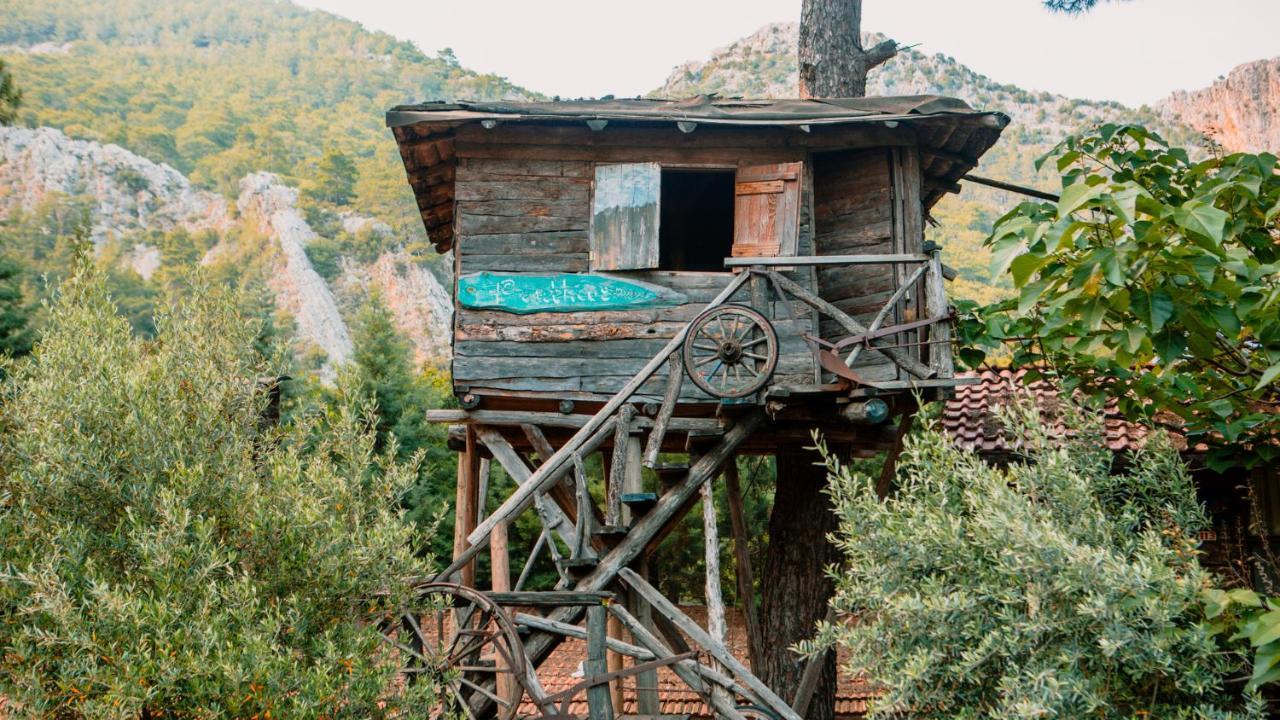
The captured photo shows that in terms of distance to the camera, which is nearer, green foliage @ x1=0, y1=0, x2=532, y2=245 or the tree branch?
the tree branch

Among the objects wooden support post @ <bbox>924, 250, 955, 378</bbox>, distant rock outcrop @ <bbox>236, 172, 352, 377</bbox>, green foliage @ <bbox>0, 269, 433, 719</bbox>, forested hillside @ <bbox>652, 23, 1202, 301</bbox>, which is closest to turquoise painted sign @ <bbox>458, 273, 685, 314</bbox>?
wooden support post @ <bbox>924, 250, 955, 378</bbox>

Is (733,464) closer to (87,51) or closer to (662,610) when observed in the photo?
(662,610)

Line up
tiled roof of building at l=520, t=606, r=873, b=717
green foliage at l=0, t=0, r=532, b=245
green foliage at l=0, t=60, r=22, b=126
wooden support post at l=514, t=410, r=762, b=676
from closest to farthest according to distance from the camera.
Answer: wooden support post at l=514, t=410, r=762, b=676, tiled roof of building at l=520, t=606, r=873, b=717, green foliage at l=0, t=60, r=22, b=126, green foliage at l=0, t=0, r=532, b=245

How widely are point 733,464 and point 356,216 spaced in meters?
45.9

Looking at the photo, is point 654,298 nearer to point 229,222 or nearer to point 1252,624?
point 1252,624

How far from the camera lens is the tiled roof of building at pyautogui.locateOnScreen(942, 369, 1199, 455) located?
11.5m

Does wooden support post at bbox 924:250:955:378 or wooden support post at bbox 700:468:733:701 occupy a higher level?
wooden support post at bbox 924:250:955:378

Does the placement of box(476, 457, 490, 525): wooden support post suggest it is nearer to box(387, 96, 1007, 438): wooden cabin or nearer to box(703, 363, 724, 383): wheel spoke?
box(387, 96, 1007, 438): wooden cabin

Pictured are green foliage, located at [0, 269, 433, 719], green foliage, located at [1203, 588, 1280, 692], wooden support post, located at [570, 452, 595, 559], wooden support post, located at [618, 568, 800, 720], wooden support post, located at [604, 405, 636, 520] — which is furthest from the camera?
wooden support post, located at [604, 405, 636, 520]

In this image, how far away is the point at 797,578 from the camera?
1048cm

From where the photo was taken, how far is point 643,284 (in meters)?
9.28

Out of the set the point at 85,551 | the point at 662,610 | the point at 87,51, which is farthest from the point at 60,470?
the point at 87,51

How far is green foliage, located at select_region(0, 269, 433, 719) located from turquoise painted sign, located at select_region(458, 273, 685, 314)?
7.97 ft

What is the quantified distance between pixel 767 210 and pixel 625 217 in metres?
1.26
